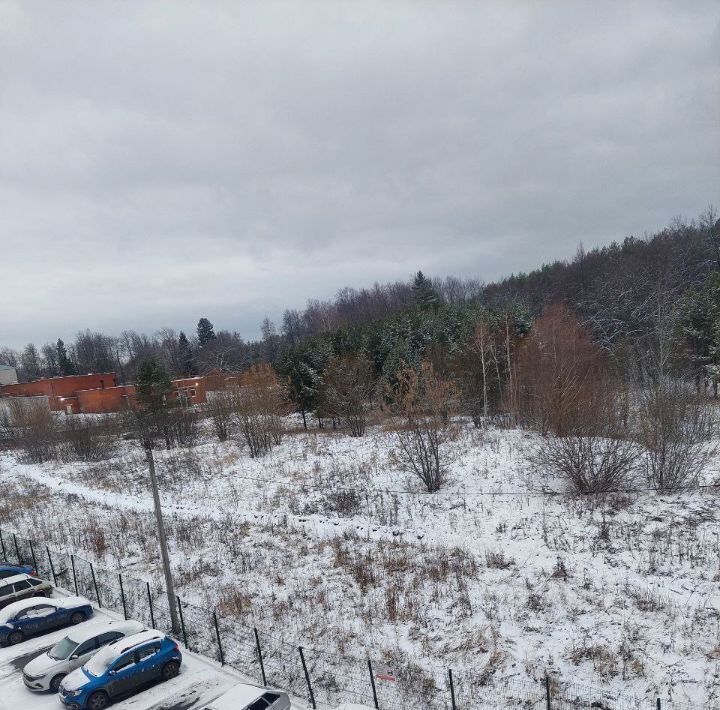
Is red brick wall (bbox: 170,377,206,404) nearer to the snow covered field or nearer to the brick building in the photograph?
the brick building

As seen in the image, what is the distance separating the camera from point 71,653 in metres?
13.2

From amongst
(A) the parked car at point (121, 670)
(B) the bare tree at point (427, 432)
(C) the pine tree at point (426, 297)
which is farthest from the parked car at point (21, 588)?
(C) the pine tree at point (426, 297)

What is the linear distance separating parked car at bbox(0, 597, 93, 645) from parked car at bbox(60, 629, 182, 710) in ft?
14.0

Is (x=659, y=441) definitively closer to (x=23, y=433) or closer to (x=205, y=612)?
(x=205, y=612)

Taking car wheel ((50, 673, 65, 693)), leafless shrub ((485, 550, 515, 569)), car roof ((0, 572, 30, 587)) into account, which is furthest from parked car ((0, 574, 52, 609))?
leafless shrub ((485, 550, 515, 569))

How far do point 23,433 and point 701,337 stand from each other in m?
61.0

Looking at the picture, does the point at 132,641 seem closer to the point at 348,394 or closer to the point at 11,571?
the point at 11,571

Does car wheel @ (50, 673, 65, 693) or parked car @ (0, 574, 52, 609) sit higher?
parked car @ (0, 574, 52, 609)

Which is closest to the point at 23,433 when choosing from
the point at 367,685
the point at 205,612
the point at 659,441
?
the point at 205,612

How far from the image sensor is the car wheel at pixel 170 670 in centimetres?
1300

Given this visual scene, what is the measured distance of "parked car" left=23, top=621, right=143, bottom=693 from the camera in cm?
1283

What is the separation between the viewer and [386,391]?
44906 mm

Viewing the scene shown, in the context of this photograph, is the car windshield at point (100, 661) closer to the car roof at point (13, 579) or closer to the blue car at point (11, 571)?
the car roof at point (13, 579)

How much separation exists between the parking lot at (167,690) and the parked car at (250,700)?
1.16 meters
